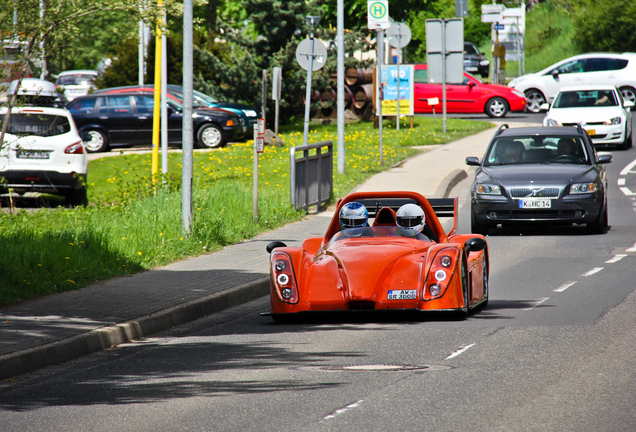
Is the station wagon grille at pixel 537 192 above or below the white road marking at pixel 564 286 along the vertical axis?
above

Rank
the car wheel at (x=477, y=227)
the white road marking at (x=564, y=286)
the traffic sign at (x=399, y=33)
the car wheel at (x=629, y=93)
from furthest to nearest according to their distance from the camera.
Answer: the car wheel at (x=629, y=93) < the traffic sign at (x=399, y=33) < the car wheel at (x=477, y=227) < the white road marking at (x=564, y=286)

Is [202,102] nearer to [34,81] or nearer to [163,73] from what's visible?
[34,81]

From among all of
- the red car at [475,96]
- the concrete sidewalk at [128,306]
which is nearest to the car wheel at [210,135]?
the red car at [475,96]

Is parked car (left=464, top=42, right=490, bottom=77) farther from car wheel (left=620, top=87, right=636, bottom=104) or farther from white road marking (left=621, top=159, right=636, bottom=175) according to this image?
white road marking (left=621, top=159, right=636, bottom=175)

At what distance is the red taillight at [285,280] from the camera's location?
29.3 feet

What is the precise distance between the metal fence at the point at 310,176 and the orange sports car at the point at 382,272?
765cm

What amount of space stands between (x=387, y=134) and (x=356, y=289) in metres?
23.9

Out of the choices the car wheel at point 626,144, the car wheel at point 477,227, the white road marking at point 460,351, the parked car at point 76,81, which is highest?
the parked car at point 76,81

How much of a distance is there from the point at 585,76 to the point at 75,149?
23.3 metres

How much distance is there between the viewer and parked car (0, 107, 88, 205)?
19.9 metres

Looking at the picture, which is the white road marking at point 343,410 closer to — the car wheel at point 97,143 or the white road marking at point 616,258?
the white road marking at point 616,258

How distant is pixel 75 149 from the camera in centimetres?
2039

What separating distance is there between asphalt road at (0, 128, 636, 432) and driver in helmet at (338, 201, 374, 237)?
0.88 metres

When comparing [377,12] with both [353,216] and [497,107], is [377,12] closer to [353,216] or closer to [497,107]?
[497,107]
